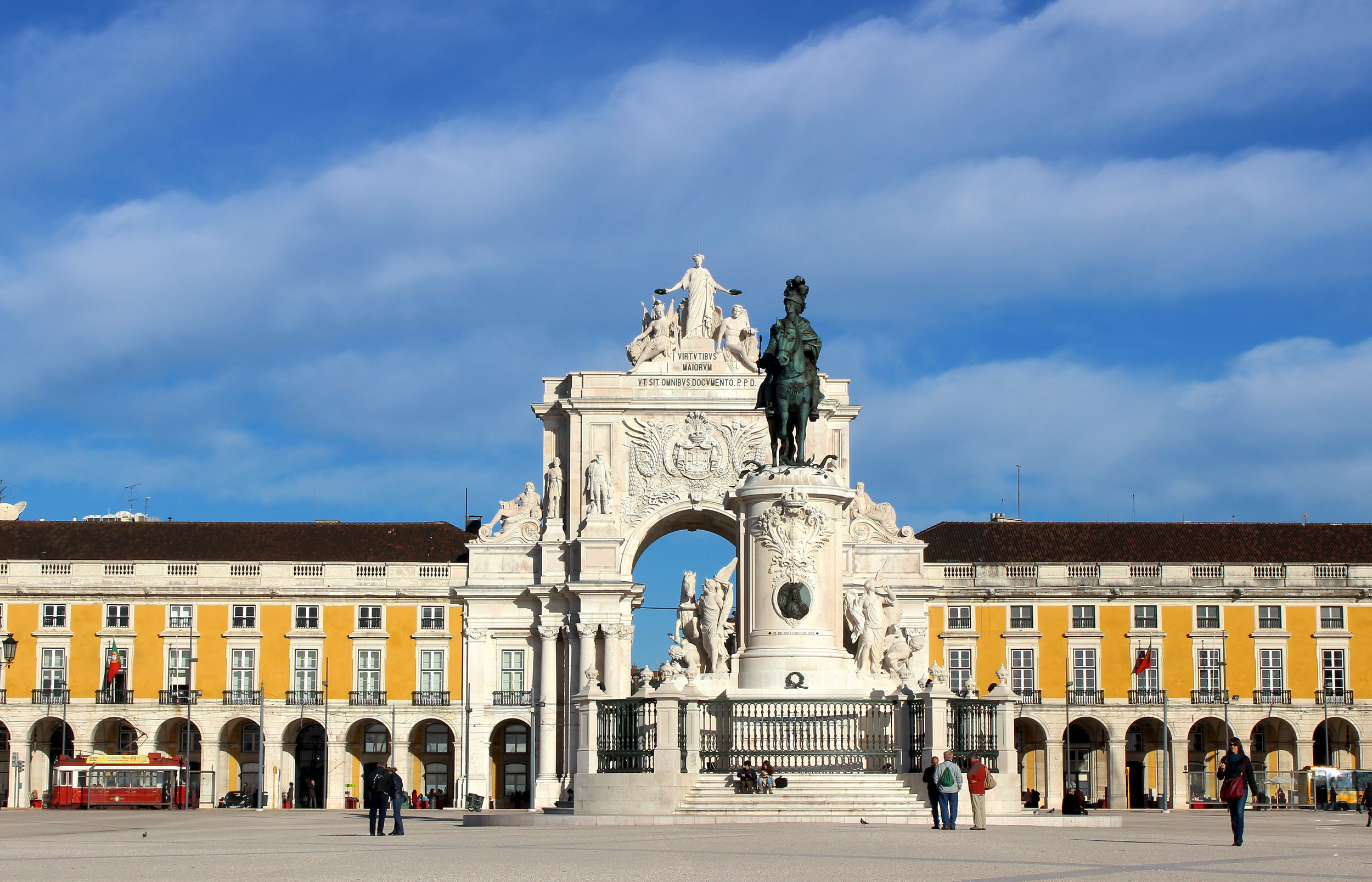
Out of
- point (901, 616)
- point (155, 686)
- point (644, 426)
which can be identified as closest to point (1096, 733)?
point (901, 616)

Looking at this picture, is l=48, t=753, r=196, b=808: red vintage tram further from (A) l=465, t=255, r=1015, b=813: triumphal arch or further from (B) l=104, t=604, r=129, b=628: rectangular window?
(A) l=465, t=255, r=1015, b=813: triumphal arch

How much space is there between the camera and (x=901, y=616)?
222 ft

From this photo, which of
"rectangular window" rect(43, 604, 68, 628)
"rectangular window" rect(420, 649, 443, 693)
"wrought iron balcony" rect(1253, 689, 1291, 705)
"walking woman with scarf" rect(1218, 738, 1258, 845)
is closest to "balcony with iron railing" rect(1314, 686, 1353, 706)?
"wrought iron balcony" rect(1253, 689, 1291, 705)

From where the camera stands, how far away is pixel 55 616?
2667 inches

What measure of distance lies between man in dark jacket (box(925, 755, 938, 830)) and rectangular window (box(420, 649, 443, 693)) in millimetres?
45861

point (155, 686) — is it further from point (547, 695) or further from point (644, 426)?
point (644, 426)

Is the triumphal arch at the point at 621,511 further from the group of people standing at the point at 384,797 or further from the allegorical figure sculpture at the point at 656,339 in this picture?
the group of people standing at the point at 384,797

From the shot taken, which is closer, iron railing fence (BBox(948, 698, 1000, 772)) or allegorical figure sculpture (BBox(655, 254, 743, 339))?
iron railing fence (BBox(948, 698, 1000, 772))

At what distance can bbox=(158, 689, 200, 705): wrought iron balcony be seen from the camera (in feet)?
221

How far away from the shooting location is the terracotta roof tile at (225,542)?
69812 mm

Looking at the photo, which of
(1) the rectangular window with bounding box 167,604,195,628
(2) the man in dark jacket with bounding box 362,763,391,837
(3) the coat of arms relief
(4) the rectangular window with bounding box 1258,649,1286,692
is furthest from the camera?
(1) the rectangular window with bounding box 167,604,195,628

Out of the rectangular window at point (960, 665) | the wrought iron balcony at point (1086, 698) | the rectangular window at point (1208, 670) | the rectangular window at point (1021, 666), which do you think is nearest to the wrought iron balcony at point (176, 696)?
the rectangular window at point (960, 665)

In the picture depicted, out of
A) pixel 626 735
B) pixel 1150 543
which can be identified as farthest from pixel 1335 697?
pixel 626 735

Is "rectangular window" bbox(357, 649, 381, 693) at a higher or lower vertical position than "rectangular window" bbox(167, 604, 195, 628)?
lower
